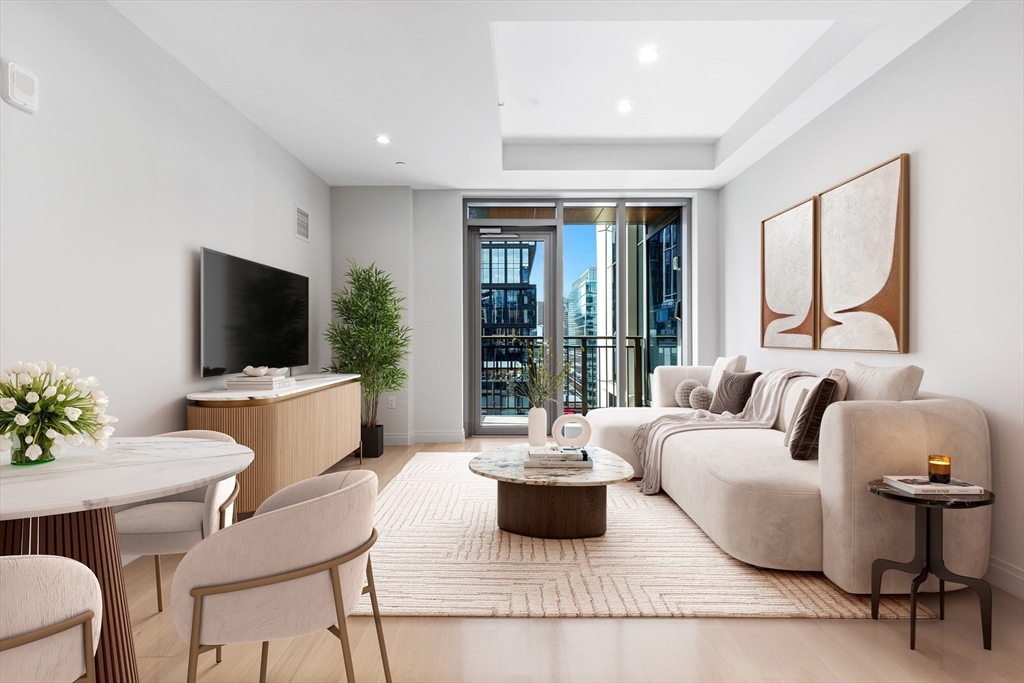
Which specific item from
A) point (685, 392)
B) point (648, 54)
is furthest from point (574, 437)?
point (648, 54)

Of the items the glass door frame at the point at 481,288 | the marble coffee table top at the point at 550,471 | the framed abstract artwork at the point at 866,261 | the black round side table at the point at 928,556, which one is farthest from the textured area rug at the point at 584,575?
the glass door frame at the point at 481,288

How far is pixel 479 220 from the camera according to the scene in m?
6.03

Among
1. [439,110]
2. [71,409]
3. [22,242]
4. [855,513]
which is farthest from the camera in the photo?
[439,110]

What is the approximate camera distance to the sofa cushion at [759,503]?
8.11ft

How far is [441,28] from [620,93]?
1.80m

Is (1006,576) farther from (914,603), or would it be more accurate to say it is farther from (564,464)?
(564,464)

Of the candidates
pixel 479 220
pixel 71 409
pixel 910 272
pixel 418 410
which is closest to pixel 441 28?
pixel 71 409

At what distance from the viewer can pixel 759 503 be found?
99.4 inches

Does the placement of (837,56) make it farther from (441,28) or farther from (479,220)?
(479,220)

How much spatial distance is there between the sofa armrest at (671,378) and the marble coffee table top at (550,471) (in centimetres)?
184

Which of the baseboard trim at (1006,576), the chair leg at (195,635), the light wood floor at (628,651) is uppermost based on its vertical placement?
the chair leg at (195,635)

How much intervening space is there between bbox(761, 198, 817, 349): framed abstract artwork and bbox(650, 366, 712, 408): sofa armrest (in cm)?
60

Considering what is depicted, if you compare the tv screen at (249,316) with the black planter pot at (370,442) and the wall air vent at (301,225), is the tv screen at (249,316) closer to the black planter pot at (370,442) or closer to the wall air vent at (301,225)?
the wall air vent at (301,225)


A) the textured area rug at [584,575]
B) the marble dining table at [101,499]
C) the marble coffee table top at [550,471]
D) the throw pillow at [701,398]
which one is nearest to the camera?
the marble dining table at [101,499]
